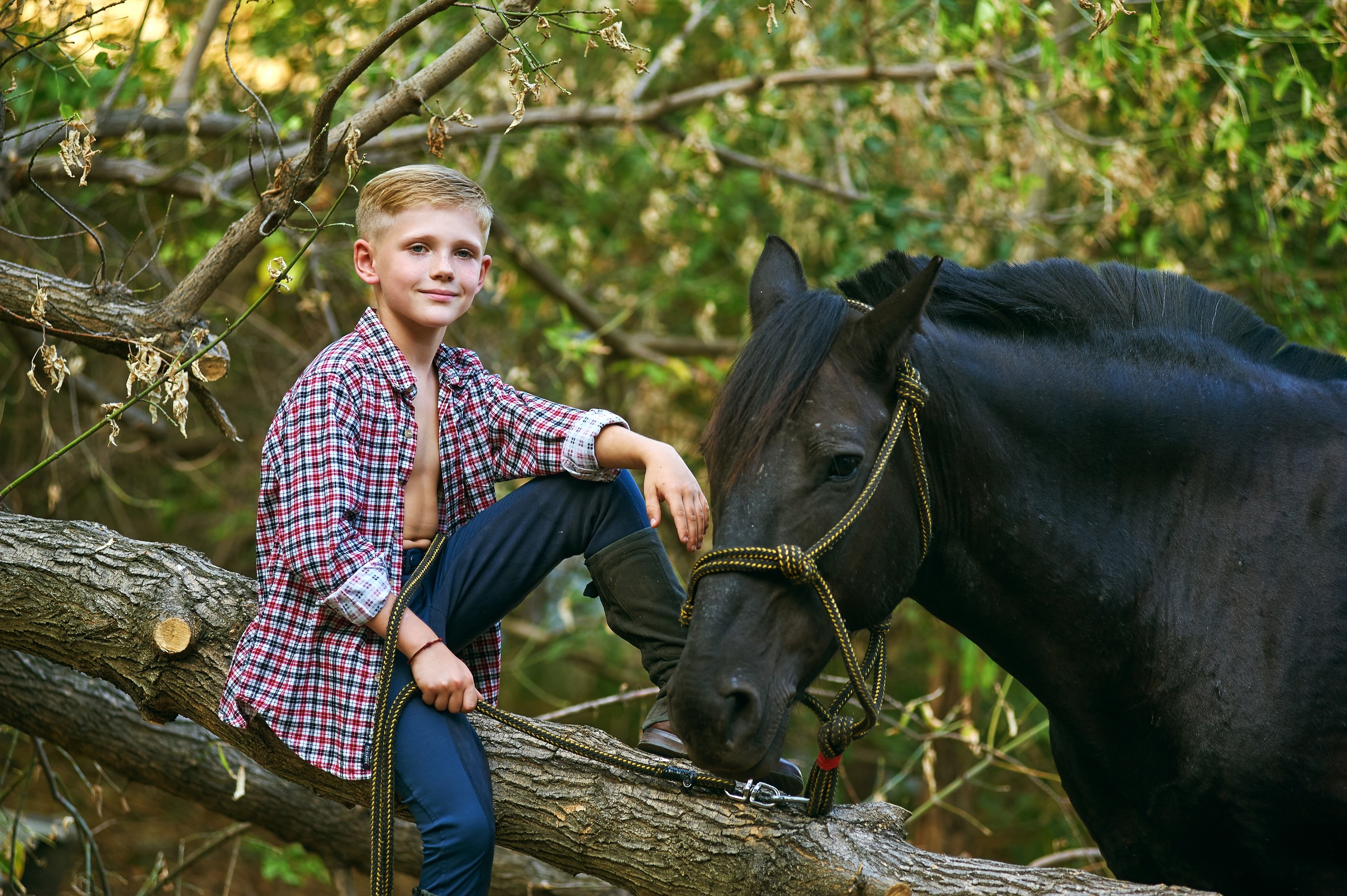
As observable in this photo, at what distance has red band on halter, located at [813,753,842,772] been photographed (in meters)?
2.19

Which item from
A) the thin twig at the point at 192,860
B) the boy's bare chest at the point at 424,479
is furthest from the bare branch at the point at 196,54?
the thin twig at the point at 192,860

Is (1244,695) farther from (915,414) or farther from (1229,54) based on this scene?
(1229,54)

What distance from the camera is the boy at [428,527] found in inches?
86.6

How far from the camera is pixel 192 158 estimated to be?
393cm

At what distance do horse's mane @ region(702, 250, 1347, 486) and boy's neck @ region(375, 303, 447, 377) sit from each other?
0.76m

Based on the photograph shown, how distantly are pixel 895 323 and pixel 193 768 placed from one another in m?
2.72

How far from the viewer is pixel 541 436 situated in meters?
2.50

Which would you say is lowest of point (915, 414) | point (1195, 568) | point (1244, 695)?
point (1244, 695)

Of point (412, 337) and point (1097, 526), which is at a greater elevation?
point (412, 337)

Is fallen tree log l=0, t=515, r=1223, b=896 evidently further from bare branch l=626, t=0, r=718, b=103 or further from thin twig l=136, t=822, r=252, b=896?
bare branch l=626, t=0, r=718, b=103

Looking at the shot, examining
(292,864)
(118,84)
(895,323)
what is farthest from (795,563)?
(292,864)

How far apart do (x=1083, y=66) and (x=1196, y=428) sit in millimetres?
2710

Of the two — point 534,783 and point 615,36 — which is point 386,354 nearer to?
point 615,36

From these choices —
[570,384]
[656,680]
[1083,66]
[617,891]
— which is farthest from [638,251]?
[656,680]
